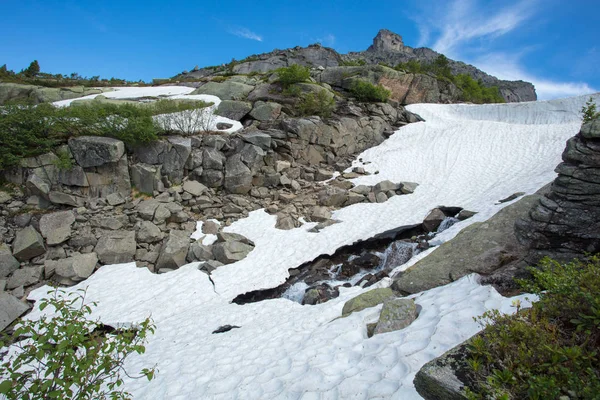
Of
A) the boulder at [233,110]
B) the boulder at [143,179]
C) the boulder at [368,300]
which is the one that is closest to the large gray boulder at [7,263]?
the boulder at [143,179]

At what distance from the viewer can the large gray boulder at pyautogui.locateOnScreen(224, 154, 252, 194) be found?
51.2 ft

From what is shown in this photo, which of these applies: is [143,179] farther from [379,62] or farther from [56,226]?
[379,62]

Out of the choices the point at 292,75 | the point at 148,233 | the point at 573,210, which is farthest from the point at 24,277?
the point at 292,75

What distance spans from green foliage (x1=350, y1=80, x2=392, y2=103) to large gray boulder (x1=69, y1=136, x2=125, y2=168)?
19348 mm

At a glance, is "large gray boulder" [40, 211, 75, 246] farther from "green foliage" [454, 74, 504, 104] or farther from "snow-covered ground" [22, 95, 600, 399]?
"green foliage" [454, 74, 504, 104]

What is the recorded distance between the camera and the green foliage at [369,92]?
24.8 m

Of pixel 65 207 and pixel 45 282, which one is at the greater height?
pixel 65 207

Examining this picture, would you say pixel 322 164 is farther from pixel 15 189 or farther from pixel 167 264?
pixel 15 189

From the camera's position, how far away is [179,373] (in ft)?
18.9

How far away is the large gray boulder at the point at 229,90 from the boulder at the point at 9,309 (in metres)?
18.6

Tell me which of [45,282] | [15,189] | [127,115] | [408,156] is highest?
[127,115]

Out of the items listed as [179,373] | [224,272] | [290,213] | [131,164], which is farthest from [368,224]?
[131,164]

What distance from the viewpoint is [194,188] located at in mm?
14812

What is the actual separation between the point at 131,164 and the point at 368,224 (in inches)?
470
